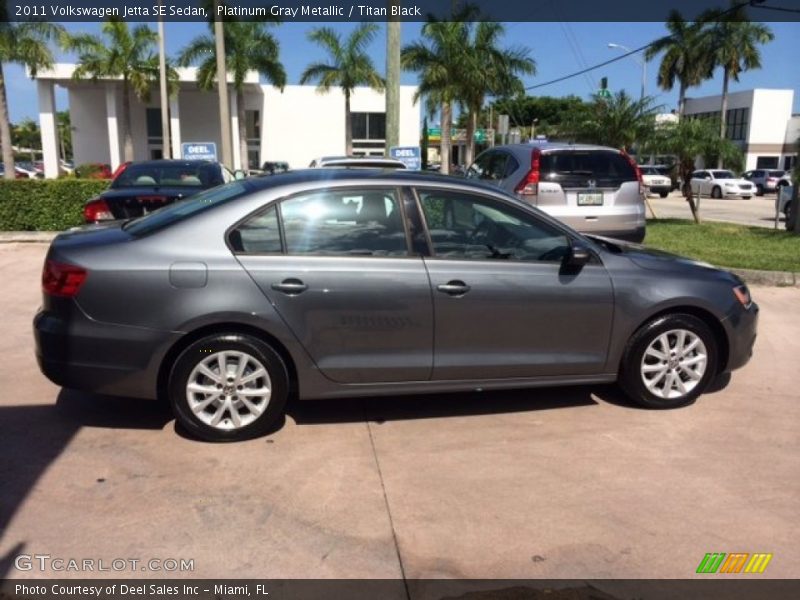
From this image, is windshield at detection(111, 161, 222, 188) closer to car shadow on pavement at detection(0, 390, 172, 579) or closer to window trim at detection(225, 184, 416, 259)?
car shadow on pavement at detection(0, 390, 172, 579)

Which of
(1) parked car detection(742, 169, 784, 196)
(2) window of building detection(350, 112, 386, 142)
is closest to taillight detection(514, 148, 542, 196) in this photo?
(1) parked car detection(742, 169, 784, 196)

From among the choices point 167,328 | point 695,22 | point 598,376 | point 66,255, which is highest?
point 695,22

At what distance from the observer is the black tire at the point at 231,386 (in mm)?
4098

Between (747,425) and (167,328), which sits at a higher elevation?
(167,328)

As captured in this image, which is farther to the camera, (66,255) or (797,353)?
(797,353)

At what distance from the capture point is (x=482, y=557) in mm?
3158

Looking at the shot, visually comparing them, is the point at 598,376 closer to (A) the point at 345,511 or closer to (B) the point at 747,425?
(B) the point at 747,425

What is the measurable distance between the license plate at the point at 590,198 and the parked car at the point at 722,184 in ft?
92.0

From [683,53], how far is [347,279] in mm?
48570

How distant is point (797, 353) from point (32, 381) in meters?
6.41

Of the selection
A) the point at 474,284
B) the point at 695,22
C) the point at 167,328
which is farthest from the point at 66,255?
the point at 695,22

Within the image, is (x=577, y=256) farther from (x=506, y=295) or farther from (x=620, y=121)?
(x=620, y=121)

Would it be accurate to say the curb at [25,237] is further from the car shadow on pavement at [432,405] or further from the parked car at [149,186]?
the car shadow on pavement at [432,405]

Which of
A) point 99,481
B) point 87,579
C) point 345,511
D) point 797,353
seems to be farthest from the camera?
point 797,353
